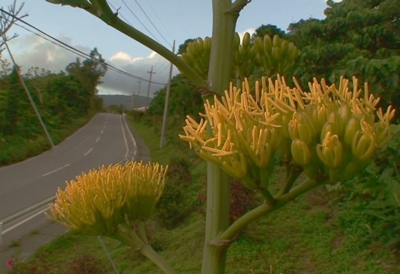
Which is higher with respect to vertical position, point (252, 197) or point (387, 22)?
point (387, 22)

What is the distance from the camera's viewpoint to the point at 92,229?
1941mm

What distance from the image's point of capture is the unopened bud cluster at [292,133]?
1355 millimetres

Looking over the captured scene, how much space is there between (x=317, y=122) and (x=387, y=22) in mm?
7581

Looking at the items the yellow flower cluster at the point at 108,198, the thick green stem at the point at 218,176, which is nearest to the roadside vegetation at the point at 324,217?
the yellow flower cluster at the point at 108,198

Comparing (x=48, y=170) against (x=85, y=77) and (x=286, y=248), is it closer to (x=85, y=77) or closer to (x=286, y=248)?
(x=286, y=248)

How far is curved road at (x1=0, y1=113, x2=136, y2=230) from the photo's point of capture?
14445 mm

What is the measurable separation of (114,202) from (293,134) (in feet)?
2.60

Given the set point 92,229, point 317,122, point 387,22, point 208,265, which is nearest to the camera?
point 317,122

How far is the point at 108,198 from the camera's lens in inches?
76.5

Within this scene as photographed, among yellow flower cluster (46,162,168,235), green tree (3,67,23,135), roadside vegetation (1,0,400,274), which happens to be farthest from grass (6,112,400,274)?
green tree (3,67,23,135)

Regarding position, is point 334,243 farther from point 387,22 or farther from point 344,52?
point 387,22

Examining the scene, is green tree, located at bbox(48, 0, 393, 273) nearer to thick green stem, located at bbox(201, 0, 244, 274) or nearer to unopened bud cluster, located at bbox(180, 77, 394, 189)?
unopened bud cluster, located at bbox(180, 77, 394, 189)

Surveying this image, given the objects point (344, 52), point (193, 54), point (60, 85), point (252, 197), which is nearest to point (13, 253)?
point (252, 197)

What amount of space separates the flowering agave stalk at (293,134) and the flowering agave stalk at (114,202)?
0.56 meters
